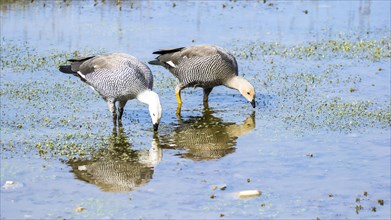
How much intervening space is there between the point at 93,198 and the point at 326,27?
11.1 metres

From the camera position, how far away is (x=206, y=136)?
12852mm

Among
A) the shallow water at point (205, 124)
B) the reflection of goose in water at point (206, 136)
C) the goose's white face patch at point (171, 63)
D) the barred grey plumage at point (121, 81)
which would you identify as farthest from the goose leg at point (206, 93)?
the barred grey plumage at point (121, 81)

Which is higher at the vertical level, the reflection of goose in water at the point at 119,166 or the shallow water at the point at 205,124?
the shallow water at the point at 205,124

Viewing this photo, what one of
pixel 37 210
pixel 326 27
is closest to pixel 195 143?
pixel 37 210

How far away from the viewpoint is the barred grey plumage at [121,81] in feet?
41.9

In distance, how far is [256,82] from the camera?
15.8 m

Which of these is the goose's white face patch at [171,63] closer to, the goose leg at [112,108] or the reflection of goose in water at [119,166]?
the goose leg at [112,108]

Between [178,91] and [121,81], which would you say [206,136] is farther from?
[178,91]

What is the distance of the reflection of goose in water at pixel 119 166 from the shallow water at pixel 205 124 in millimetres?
27

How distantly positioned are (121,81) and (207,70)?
193 centimetres

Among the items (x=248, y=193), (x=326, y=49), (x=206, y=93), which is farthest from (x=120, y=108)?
(x=326, y=49)

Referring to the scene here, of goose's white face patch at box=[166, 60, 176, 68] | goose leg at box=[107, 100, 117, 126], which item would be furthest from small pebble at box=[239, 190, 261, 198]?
goose's white face patch at box=[166, 60, 176, 68]

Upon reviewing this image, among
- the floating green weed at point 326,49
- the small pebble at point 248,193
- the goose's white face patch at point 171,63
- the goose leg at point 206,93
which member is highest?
the goose's white face patch at point 171,63

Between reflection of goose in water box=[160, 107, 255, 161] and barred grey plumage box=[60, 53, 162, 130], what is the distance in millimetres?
513
